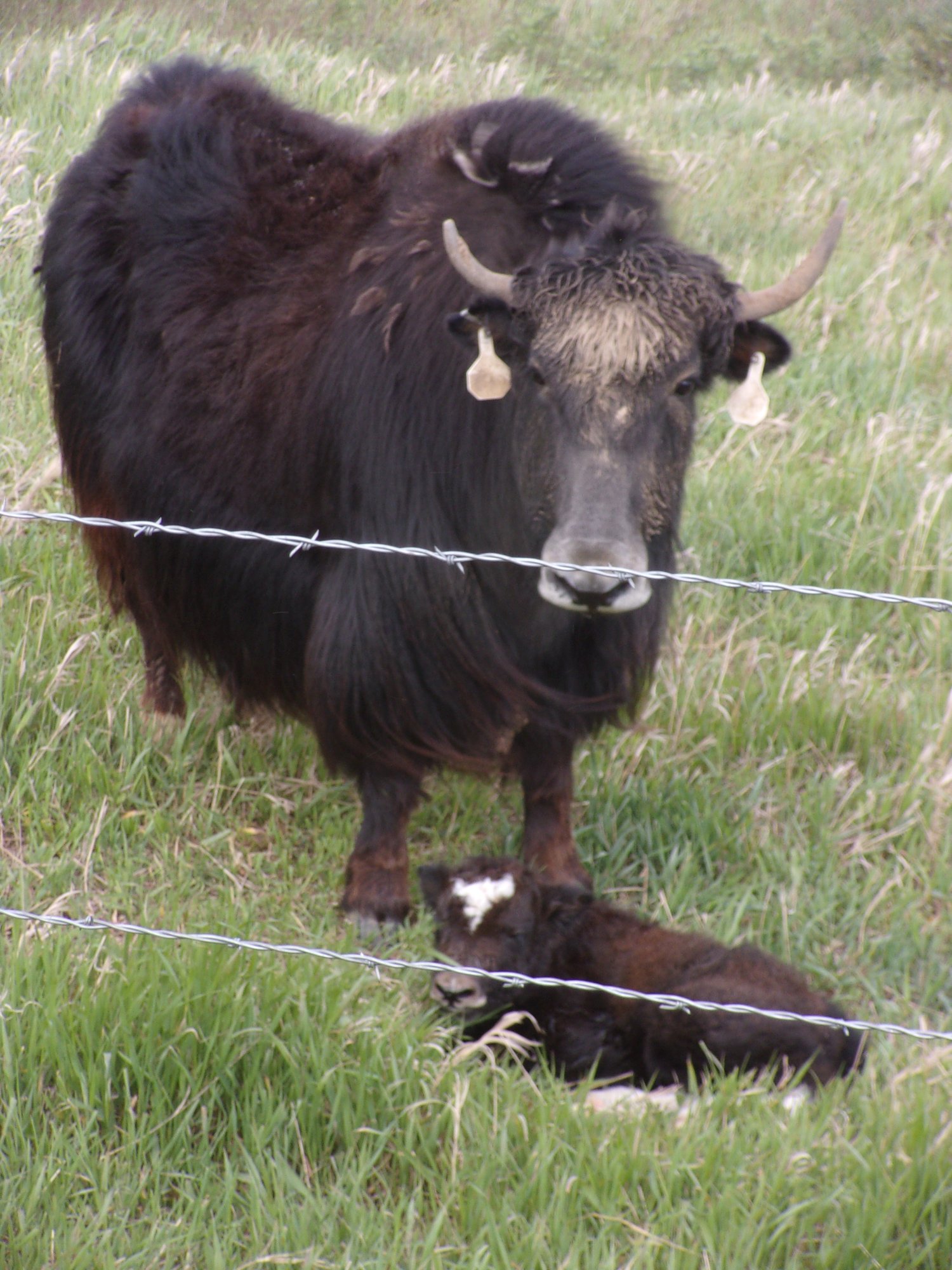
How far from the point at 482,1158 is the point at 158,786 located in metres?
1.82

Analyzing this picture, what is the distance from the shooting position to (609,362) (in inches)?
120

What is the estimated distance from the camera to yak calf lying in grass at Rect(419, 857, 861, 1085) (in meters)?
2.96

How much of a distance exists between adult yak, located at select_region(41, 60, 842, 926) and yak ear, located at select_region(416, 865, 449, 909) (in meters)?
0.23

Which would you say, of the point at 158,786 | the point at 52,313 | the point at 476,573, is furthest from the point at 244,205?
the point at 158,786

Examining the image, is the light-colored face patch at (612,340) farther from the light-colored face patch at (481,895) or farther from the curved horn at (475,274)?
the light-colored face patch at (481,895)

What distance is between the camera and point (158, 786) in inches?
158

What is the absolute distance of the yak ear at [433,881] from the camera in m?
3.45

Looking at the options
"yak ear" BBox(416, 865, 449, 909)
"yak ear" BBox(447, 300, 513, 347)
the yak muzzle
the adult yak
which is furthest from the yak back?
the yak muzzle

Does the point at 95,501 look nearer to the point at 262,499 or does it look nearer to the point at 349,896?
the point at 262,499

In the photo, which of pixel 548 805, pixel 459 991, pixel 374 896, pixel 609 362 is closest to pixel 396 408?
pixel 609 362

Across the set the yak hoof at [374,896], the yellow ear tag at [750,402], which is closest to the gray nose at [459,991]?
the yak hoof at [374,896]

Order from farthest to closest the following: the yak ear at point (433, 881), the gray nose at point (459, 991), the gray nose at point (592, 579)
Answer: the yak ear at point (433, 881) < the gray nose at point (459, 991) < the gray nose at point (592, 579)

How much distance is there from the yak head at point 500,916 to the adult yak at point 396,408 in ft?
1.14

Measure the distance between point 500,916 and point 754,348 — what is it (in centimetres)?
152
